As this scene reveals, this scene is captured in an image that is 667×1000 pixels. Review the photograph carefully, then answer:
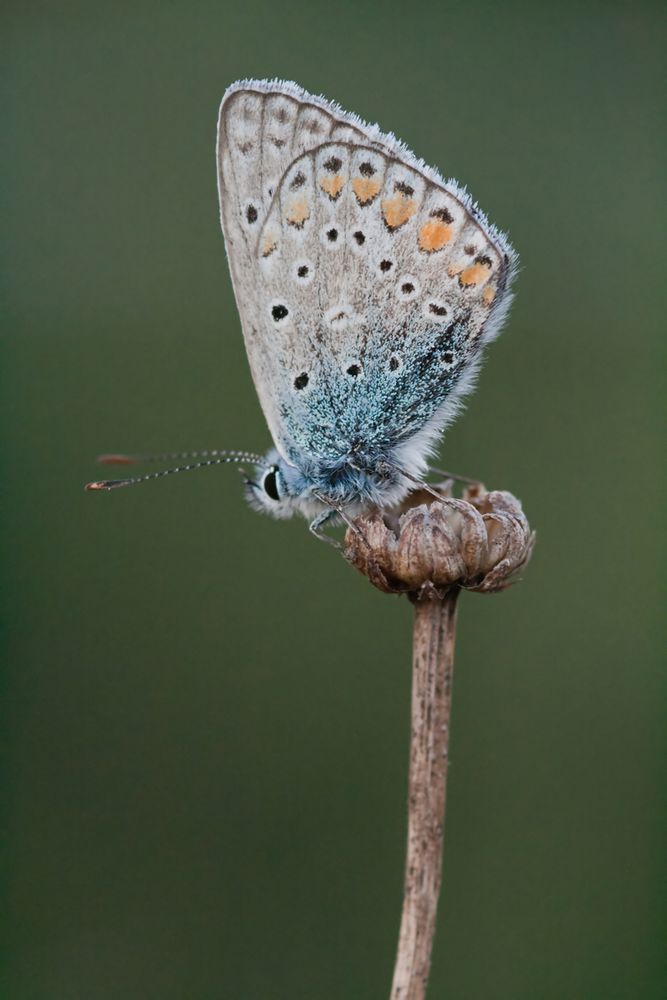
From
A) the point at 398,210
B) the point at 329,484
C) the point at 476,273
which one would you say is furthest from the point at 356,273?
the point at 329,484

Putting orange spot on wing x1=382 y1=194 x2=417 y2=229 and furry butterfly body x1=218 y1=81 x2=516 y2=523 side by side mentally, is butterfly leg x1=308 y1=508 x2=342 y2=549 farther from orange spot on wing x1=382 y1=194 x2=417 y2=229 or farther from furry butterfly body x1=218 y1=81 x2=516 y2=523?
orange spot on wing x1=382 y1=194 x2=417 y2=229

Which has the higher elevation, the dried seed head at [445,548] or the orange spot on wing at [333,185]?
the orange spot on wing at [333,185]

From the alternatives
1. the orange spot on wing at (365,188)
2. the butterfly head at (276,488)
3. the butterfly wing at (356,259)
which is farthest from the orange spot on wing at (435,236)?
the butterfly head at (276,488)

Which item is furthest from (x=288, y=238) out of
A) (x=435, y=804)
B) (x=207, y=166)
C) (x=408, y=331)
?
(x=207, y=166)

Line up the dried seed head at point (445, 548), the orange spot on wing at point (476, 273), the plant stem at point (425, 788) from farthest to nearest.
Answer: the orange spot on wing at point (476, 273), the dried seed head at point (445, 548), the plant stem at point (425, 788)

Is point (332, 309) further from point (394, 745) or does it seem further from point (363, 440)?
point (394, 745)

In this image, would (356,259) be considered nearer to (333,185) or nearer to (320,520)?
(333,185)

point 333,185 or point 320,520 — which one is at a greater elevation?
point 333,185

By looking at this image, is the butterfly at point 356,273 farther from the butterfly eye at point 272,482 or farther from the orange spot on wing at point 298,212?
the butterfly eye at point 272,482
